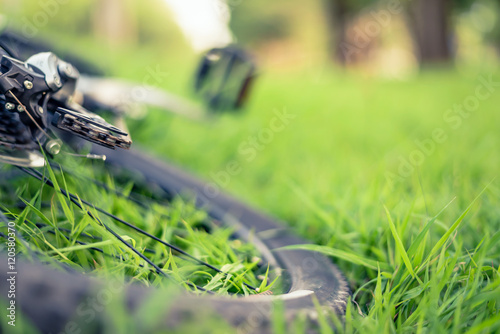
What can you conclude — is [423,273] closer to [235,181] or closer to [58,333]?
[58,333]

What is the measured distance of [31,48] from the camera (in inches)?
66.6

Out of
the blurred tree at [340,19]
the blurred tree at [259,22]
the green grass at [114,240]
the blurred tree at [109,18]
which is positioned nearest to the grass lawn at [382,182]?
the green grass at [114,240]

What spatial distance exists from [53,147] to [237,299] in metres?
0.59

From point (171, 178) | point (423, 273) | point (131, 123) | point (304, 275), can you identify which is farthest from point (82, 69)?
point (423, 273)

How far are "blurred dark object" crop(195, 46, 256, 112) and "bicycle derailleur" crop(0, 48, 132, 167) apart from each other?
2.79 ft

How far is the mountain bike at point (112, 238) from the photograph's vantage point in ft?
1.82

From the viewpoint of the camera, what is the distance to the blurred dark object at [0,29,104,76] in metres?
1.45

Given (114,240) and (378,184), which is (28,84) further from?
(378,184)

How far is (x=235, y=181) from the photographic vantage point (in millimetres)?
2150

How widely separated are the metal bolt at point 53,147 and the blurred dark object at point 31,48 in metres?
0.37

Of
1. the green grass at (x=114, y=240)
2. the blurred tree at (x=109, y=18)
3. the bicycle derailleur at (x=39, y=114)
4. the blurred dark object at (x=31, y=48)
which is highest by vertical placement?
the bicycle derailleur at (x=39, y=114)

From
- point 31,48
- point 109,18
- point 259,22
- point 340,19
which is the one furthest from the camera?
point 259,22

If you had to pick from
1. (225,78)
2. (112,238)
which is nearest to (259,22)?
(225,78)

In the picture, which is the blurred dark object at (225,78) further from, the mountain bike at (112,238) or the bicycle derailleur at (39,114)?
the bicycle derailleur at (39,114)
